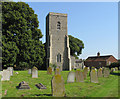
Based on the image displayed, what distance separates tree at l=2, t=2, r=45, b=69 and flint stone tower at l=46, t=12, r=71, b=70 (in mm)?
5284

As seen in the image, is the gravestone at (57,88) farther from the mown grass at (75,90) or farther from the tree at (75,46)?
the tree at (75,46)

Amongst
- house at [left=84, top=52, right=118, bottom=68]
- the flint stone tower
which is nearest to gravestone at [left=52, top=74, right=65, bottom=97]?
the flint stone tower

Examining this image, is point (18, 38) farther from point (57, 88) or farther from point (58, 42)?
point (57, 88)

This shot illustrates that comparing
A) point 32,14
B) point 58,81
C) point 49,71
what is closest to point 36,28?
point 32,14

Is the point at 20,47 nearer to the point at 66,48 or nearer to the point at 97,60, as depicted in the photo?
the point at 66,48

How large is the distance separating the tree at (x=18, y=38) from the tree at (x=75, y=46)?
20419 mm

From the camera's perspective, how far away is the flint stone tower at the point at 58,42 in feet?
112

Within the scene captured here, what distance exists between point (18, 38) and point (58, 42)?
427 inches

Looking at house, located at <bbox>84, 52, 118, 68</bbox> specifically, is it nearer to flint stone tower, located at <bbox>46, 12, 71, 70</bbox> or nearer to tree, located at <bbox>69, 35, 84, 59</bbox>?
tree, located at <bbox>69, 35, 84, 59</bbox>

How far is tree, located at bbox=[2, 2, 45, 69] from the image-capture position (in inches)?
998

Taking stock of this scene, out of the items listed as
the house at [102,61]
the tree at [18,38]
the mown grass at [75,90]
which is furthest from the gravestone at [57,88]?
the house at [102,61]

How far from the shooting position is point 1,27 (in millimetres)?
26094

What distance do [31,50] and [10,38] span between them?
440 cm

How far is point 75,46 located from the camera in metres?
48.0
